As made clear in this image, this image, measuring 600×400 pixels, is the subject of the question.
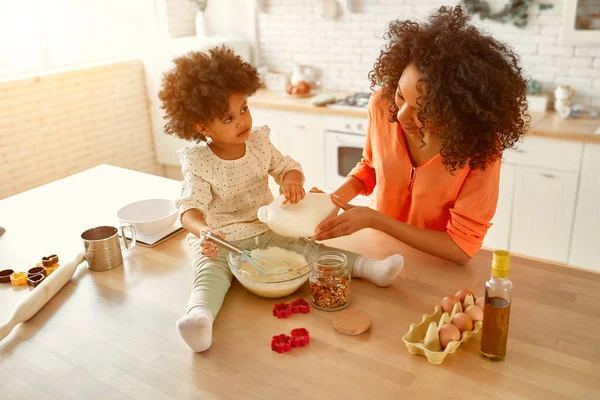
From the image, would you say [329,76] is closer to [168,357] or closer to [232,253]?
[232,253]

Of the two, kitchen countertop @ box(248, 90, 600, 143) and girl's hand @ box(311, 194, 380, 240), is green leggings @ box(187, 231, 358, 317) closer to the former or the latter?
girl's hand @ box(311, 194, 380, 240)

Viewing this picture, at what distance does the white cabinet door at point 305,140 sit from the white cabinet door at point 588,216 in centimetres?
156

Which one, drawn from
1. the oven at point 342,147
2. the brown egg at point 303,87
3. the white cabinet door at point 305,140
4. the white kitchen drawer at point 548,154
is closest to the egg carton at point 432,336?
the white kitchen drawer at point 548,154

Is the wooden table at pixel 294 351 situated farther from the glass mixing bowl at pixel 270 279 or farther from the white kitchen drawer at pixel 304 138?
the white kitchen drawer at pixel 304 138

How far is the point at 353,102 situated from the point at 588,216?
1.53 m

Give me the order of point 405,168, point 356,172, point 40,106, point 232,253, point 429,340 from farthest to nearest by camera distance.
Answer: point 40,106, point 356,172, point 405,168, point 232,253, point 429,340

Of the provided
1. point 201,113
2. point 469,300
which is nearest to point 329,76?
point 201,113

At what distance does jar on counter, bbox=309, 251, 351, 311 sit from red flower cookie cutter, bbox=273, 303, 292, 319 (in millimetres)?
71

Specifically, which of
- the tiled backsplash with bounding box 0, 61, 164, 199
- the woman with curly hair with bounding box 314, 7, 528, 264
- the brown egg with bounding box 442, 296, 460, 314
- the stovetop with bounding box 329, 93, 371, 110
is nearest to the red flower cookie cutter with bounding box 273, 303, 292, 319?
the woman with curly hair with bounding box 314, 7, 528, 264

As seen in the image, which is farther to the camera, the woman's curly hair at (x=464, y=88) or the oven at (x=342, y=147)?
the oven at (x=342, y=147)

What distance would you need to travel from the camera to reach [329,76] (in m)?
4.25

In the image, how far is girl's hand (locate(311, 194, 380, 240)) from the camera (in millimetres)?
1469

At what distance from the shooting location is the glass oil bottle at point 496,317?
111 centimetres

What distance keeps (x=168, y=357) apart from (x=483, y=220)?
0.91 metres
